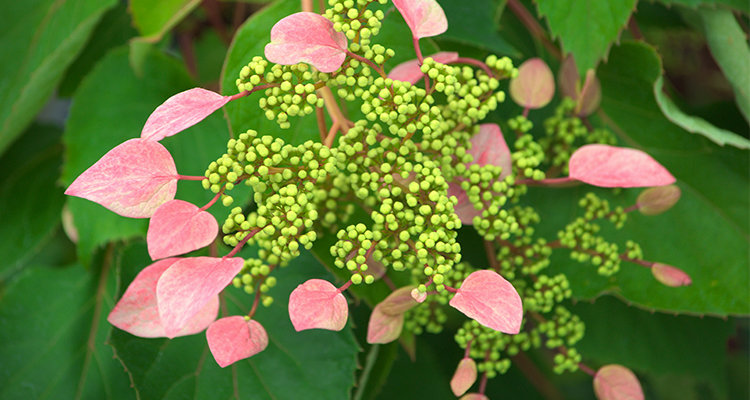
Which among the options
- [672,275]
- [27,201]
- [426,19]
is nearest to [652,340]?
[672,275]

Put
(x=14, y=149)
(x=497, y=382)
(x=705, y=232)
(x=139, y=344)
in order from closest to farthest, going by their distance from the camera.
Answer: (x=139, y=344) → (x=705, y=232) → (x=14, y=149) → (x=497, y=382)

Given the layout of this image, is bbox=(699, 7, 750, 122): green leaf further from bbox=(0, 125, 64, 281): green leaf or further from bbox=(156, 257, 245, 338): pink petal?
bbox=(0, 125, 64, 281): green leaf

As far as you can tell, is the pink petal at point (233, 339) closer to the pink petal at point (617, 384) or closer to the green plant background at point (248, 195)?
the green plant background at point (248, 195)

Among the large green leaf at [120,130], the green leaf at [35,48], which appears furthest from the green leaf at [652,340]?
the green leaf at [35,48]

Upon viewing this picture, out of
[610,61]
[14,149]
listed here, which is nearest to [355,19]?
[610,61]

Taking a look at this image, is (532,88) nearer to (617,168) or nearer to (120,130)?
(617,168)

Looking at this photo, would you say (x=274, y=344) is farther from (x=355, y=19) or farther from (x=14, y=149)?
(x=14, y=149)
